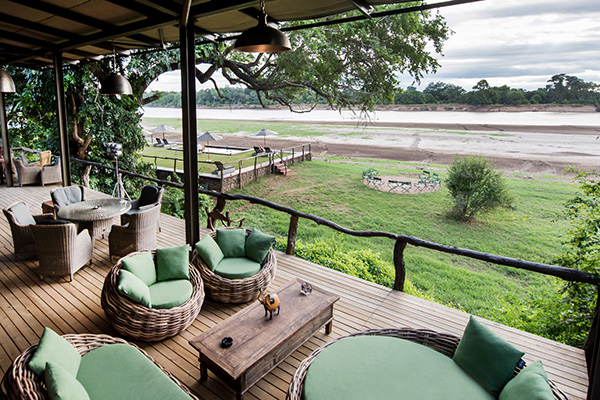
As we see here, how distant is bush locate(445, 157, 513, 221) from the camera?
1356 cm

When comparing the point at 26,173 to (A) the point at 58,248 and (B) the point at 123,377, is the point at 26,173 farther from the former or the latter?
(B) the point at 123,377

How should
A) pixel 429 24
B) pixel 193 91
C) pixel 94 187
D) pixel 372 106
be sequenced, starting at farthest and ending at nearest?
pixel 429 24
pixel 372 106
pixel 94 187
pixel 193 91

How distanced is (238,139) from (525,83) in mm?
26637

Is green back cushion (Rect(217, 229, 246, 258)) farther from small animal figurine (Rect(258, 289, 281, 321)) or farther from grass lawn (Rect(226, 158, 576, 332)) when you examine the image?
grass lawn (Rect(226, 158, 576, 332))

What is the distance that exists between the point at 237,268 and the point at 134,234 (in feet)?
5.35

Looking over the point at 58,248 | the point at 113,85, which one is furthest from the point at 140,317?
the point at 113,85

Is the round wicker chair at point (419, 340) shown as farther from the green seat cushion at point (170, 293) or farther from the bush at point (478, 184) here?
the bush at point (478, 184)

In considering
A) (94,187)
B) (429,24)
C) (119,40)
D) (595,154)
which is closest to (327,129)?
(595,154)

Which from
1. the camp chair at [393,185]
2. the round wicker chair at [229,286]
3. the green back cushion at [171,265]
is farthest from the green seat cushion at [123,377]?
the camp chair at [393,185]

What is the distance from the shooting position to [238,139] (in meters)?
37.8

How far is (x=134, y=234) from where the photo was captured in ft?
14.6

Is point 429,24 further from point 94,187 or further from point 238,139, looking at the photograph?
point 238,139

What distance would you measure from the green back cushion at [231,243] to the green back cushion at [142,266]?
80 centimetres

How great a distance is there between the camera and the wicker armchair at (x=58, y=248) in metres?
3.81
